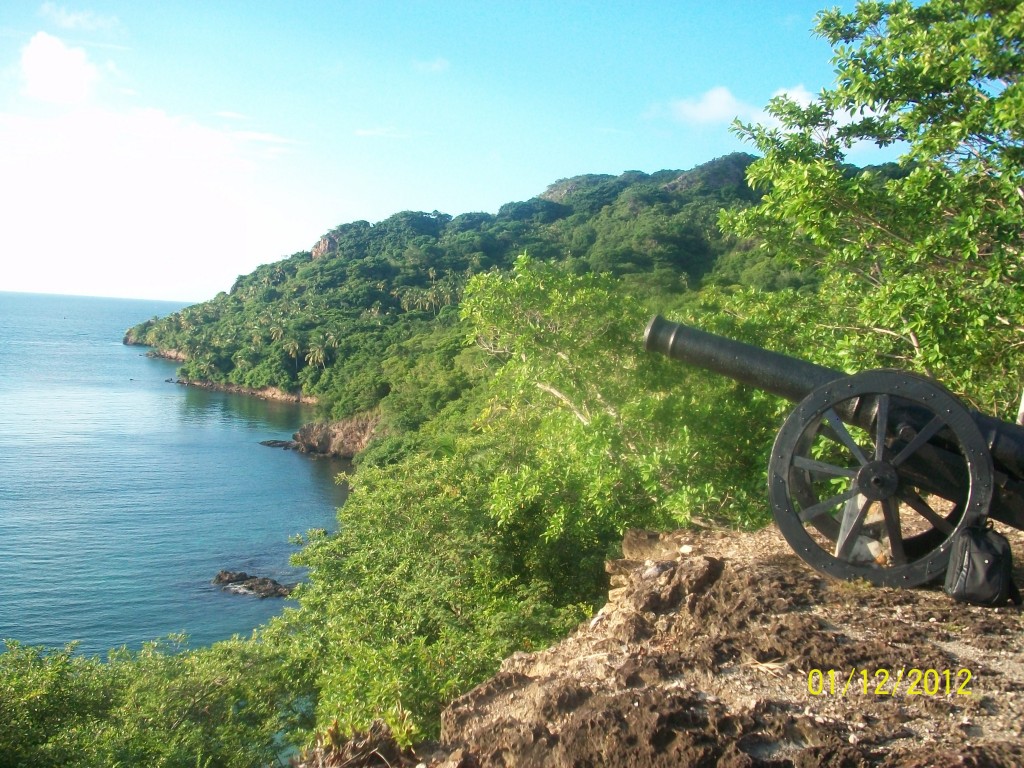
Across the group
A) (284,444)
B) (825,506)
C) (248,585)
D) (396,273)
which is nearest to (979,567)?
(825,506)

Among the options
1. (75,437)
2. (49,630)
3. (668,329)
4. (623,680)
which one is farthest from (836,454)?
(75,437)

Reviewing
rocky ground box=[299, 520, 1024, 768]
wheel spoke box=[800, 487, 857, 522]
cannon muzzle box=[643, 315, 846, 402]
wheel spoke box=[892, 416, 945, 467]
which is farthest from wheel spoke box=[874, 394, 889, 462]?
rocky ground box=[299, 520, 1024, 768]

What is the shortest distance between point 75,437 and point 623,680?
2801 inches

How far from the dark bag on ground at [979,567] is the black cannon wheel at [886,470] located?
9 cm

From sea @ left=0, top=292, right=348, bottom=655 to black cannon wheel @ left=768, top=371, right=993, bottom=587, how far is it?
48.4 ft

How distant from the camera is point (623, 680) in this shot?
488 centimetres

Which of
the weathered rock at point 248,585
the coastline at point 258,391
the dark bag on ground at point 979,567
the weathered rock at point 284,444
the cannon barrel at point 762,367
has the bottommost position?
the weathered rock at point 248,585

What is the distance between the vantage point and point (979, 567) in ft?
17.6

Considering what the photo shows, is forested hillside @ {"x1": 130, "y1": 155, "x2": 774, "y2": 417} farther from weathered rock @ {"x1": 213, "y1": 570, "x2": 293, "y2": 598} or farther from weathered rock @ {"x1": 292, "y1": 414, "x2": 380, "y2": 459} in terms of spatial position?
weathered rock @ {"x1": 213, "y1": 570, "x2": 293, "y2": 598}

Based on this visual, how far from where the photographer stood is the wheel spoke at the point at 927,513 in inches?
224

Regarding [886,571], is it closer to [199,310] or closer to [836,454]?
[836,454]

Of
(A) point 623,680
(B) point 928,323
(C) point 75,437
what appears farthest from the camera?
(C) point 75,437

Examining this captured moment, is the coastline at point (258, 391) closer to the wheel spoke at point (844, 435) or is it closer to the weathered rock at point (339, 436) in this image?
the weathered rock at point (339, 436)
